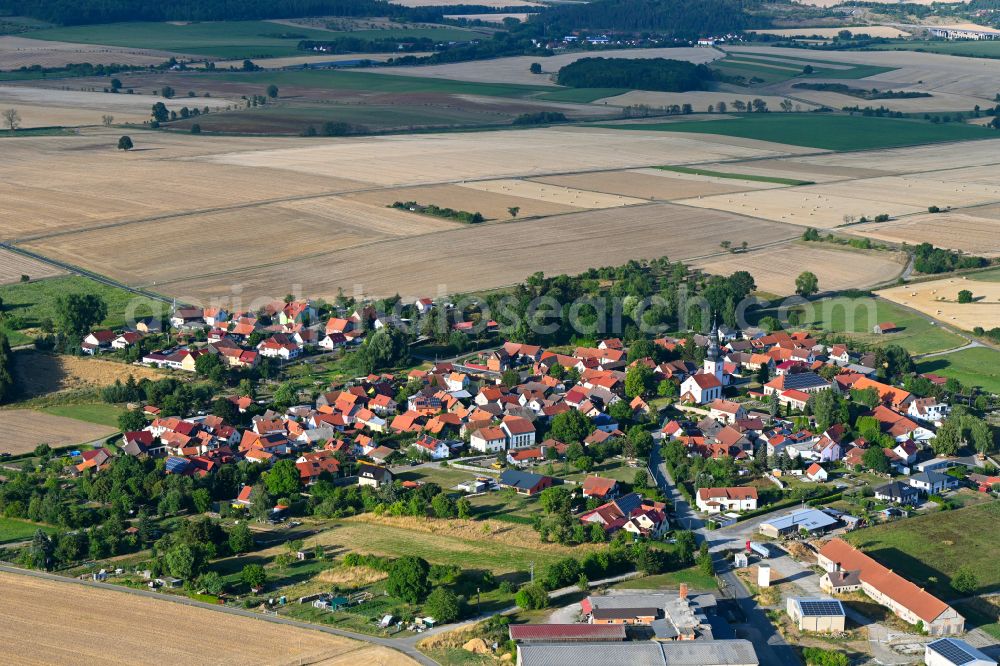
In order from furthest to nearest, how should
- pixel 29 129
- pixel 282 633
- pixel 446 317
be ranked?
1. pixel 29 129
2. pixel 446 317
3. pixel 282 633

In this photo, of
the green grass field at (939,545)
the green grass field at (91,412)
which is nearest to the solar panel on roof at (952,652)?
the green grass field at (939,545)

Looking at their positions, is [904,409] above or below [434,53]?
below

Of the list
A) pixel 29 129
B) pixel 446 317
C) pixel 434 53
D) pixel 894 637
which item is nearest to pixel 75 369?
pixel 446 317

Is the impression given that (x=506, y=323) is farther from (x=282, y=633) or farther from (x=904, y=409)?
(x=282, y=633)

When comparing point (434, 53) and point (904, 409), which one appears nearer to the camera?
point (904, 409)

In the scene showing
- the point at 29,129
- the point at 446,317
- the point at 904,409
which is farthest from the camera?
the point at 29,129

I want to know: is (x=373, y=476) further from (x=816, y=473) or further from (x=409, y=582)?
(x=816, y=473)

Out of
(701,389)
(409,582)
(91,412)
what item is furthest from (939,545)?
(91,412)

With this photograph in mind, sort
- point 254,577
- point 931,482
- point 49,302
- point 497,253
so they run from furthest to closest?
point 497,253, point 49,302, point 931,482, point 254,577
